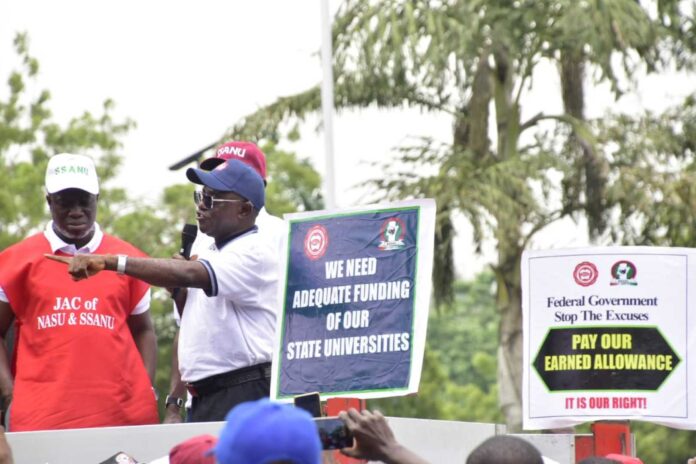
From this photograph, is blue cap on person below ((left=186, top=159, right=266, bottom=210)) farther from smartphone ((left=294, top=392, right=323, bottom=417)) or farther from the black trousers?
smartphone ((left=294, top=392, right=323, bottom=417))

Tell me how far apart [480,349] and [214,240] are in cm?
7037

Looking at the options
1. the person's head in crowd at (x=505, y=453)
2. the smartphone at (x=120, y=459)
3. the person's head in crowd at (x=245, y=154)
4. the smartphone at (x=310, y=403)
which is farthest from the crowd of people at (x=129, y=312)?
the person's head in crowd at (x=505, y=453)

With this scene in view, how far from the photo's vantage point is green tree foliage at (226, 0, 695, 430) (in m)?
19.8

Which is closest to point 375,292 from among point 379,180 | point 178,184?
point 379,180

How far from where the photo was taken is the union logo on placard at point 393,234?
670 centimetres

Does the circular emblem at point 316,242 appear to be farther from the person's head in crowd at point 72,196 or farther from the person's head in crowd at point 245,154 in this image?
the person's head in crowd at point 72,196

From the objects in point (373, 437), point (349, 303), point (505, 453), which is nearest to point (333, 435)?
point (373, 437)

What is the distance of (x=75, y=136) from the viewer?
2997cm

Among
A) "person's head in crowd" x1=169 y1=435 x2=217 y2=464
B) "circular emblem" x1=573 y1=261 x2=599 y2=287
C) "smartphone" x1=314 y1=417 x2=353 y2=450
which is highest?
"circular emblem" x1=573 y1=261 x2=599 y2=287

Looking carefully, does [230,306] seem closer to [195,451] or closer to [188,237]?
[188,237]

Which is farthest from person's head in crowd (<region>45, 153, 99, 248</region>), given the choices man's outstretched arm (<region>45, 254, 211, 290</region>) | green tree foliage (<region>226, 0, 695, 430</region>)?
green tree foliage (<region>226, 0, 695, 430</region>)

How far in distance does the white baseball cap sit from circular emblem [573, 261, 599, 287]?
2301 millimetres

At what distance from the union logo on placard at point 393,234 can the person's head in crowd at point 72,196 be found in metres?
1.52

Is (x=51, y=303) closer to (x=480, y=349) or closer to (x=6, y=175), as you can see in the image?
(x=6, y=175)
